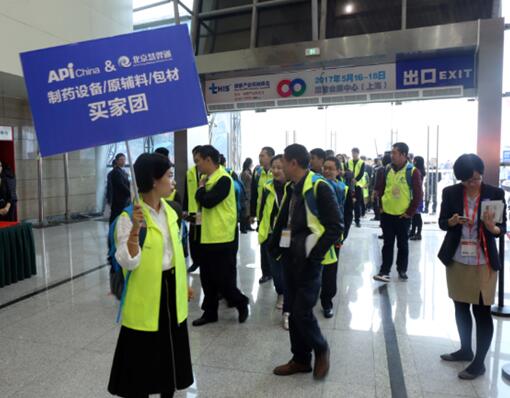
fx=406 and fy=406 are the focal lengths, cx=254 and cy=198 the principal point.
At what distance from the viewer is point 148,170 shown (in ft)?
5.49

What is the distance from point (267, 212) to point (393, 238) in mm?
1748

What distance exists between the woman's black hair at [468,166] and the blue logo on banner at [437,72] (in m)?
3.02

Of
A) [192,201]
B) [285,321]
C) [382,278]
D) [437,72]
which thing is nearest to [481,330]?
[285,321]

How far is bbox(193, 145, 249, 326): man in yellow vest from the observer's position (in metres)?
3.21

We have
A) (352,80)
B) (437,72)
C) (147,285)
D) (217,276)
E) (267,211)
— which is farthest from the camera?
(352,80)

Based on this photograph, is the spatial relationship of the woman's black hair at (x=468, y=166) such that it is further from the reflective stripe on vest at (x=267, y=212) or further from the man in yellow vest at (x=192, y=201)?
the man in yellow vest at (x=192, y=201)

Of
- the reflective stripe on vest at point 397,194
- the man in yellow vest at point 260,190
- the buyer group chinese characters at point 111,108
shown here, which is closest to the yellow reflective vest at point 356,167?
the man in yellow vest at point 260,190

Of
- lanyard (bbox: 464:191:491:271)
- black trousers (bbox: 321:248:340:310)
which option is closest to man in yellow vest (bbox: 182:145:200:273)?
black trousers (bbox: 321:248:340:310)

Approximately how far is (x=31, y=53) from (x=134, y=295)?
3.49 ft

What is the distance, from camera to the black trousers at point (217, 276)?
3299 mm

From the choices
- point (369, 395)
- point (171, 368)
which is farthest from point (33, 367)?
point (369, 395)

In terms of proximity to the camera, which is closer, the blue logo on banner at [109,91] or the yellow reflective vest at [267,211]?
the blue logo on banner at [109,91]

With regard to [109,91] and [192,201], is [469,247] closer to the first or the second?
[109,91]

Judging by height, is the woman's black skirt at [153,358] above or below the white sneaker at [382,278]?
above
